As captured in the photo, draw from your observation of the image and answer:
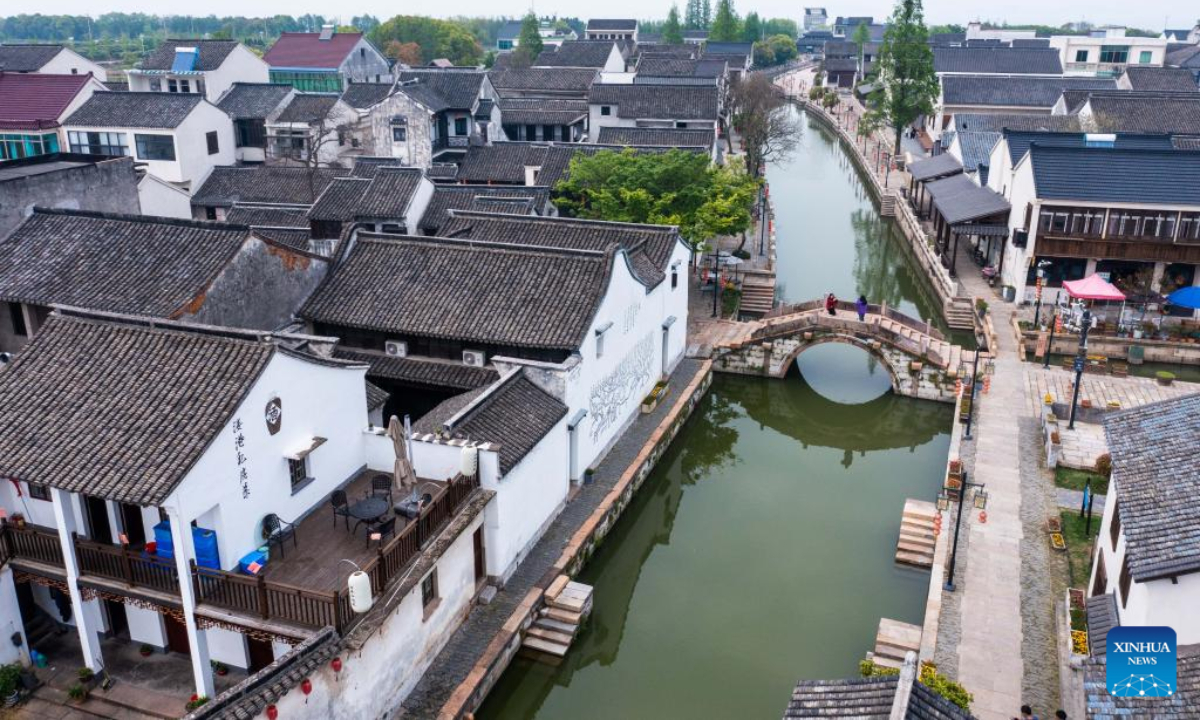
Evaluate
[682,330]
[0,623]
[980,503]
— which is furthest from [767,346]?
[0,623]

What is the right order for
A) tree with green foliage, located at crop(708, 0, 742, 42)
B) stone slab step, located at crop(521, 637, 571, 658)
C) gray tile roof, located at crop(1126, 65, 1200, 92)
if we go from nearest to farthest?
stone slab step, located at crop(521, 637, 571, 658), gray tile roof, located at crop(1126, 65, 1200, 92), tree with green foliage, located at crop(708, 0, 742, 42)

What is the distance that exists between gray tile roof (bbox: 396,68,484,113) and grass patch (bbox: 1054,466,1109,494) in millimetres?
37524

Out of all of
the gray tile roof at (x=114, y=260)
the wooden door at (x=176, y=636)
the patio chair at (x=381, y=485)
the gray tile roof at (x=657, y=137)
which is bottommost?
the wooden door at (x=176, y=636)

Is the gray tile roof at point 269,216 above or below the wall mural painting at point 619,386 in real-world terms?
above

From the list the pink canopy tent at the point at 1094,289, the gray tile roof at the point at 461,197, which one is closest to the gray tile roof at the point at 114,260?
the gray tile roof at the point at 461,197

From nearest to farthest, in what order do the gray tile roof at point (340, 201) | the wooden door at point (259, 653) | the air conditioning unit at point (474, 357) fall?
the wooden door at point (259, 653), the air conditioning unit at point (474, 357), the gray tile roof at point (340, 201)

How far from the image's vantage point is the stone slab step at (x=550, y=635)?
20.1m

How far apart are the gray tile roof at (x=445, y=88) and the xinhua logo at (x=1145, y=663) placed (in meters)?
46.1

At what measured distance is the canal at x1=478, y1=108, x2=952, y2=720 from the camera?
1978 cm

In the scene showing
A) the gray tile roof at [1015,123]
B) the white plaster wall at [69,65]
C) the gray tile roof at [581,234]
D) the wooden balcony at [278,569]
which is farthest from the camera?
the white plaster wall at [69,65]

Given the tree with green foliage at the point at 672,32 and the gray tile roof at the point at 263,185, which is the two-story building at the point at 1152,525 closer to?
the gray tile roof at the point at 263,185

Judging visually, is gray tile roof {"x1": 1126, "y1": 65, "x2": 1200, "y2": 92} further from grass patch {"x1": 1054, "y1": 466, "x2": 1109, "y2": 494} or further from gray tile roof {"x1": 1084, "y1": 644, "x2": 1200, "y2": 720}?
gray tile roof {"x1": 1084, "y1": 644, "x2": 1200, "y2": 720}

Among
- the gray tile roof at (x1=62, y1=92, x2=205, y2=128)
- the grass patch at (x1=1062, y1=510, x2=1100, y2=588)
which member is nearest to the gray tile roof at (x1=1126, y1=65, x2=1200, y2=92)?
the grass patch at (x1=1062, y1=510, x2=1100, y2=588)

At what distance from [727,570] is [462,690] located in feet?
27.9
